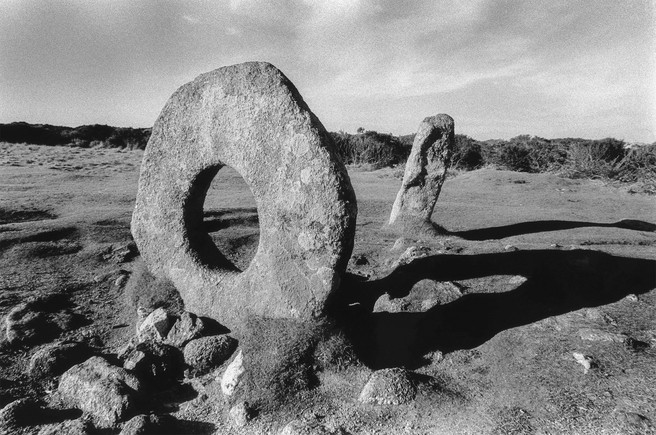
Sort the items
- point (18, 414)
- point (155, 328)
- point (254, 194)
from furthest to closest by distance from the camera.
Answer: point (155, 328)
point (254, 194)
point (18, 414)

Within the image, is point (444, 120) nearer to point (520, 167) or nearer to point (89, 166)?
point (89, 166)

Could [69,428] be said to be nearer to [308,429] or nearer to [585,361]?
[308,429]

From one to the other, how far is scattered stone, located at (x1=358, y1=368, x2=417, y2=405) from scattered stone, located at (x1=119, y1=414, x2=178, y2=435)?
151 cm

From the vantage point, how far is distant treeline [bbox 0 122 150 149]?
1259 inches

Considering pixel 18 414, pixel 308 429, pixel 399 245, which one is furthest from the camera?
pixel 399 245

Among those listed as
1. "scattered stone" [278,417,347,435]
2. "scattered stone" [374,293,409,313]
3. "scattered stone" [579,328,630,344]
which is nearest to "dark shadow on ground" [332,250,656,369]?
"scattered stone" [374,293,409,313]

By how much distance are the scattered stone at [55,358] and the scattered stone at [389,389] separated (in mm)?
2844

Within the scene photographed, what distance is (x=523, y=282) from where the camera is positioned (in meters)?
6.10

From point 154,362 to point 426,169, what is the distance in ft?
24.6

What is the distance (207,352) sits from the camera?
463 cm

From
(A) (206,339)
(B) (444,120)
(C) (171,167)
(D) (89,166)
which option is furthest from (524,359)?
(D) (89,166)

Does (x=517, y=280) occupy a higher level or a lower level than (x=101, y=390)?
higher

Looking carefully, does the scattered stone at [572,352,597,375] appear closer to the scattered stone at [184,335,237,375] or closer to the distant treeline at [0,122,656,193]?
the scattered stone at [184,335,237,375]

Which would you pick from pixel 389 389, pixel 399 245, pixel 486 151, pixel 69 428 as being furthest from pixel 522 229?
pixel 486 151
